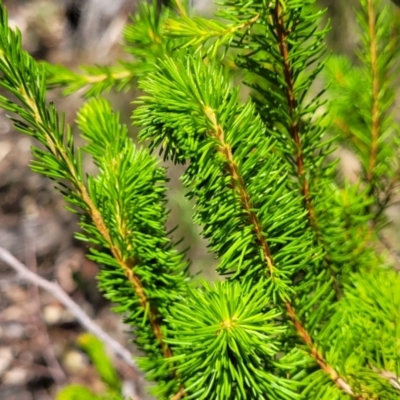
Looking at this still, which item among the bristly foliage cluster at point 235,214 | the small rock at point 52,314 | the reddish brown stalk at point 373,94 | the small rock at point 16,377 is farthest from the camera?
the small rock at point 52,314

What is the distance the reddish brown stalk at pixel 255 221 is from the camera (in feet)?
1.39

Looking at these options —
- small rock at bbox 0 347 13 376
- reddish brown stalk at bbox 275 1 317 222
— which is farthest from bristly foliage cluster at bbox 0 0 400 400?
small rock at bbox 0 347 13 376

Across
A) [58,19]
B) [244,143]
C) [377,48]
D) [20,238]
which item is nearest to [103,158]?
[244,143]

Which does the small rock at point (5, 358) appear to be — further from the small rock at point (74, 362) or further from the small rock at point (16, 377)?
the small rock at point (74, 362)

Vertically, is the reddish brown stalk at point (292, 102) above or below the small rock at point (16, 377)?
above

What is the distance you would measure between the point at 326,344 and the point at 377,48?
469 mm

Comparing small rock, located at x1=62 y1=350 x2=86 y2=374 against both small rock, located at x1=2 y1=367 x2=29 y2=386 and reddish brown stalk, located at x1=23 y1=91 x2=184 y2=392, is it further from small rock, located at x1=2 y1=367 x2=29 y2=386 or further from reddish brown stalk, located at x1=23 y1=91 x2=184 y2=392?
reddish brown stalk, located at x1=23 y1=91 x2=184 y2=392

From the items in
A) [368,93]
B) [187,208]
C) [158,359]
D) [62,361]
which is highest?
[368,93]

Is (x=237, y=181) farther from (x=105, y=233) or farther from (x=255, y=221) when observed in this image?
(x=105, y=233)

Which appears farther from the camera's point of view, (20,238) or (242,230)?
(20,238)

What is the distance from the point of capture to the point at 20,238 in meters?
2.22

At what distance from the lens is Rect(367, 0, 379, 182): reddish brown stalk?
0.66 meters

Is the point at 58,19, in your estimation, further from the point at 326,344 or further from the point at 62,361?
the point at 326,344

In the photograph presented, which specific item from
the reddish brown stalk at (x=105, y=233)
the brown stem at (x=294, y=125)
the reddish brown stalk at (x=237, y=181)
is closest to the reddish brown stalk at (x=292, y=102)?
the brown stem at (x=294, y=125)
